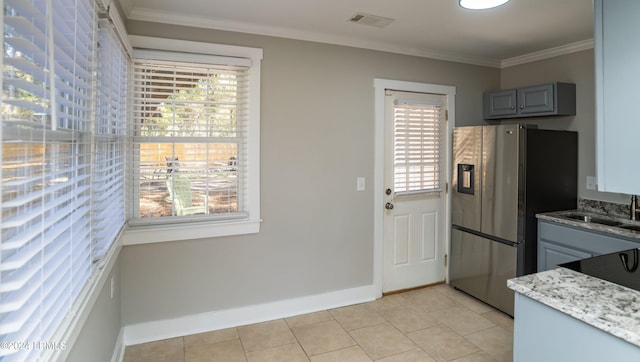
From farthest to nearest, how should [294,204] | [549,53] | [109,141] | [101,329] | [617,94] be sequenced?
1. [549,53]
2. [294,204]
3. [109,141]
4. [101,329]
5. [617,94]

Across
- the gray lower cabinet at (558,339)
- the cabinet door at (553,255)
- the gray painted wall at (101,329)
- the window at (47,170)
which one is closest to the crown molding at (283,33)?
the window at (47,170)

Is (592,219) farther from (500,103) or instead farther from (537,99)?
(500,103)

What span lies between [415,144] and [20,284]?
11.3 feet

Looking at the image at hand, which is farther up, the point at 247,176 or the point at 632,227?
the point at 247,176

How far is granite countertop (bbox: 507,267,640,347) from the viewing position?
1.15m

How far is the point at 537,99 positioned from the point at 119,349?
13.6 ft

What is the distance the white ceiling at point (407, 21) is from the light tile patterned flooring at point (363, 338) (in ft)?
8.09

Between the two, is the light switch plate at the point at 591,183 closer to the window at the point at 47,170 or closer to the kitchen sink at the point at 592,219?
the kitchen sink at the point at 592,219

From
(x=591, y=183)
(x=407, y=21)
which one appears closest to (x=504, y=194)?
(x=591, y=183)

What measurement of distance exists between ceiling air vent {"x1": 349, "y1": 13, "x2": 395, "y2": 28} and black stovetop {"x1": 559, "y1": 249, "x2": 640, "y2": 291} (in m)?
2.12

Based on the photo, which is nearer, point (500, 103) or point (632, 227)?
Result: point (632, 227)

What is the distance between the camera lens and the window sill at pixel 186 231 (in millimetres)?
2744

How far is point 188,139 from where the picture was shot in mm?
2869

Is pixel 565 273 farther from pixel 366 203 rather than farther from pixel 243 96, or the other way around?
pixel 243 96
